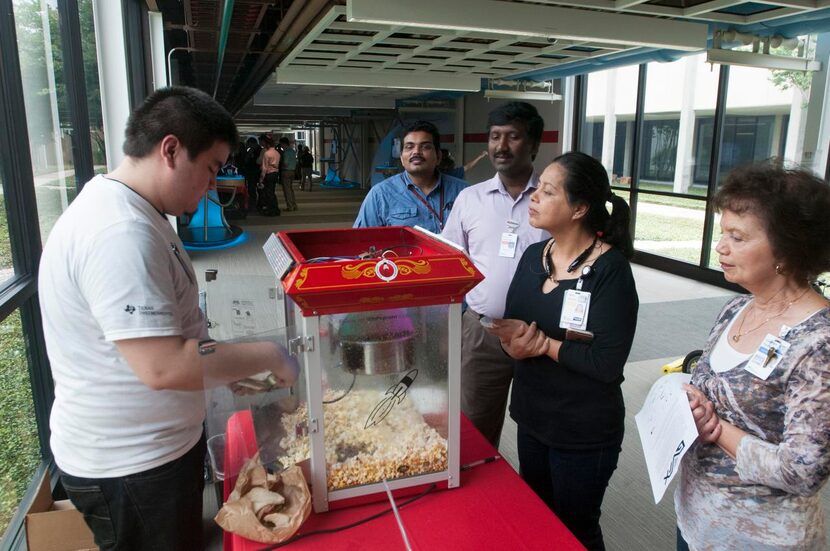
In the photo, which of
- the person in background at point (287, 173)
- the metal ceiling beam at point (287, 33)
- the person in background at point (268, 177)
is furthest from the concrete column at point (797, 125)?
the person in background at point (287, 173)

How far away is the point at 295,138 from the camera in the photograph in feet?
115

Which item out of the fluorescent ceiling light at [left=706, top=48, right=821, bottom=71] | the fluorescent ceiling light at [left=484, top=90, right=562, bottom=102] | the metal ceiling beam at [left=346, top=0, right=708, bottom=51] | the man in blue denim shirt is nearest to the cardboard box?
the man in blue denim shirt

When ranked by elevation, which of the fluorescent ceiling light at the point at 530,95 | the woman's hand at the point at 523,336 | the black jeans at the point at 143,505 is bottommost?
the black jeans at the point at 143,505

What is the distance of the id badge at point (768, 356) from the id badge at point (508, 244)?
102 centimetres

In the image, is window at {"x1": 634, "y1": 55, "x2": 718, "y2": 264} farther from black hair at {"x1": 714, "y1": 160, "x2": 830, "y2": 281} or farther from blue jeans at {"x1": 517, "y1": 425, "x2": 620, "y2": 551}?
black hair at {"x1": 714, "y1": 160, "x2": 830, "y2": 281}

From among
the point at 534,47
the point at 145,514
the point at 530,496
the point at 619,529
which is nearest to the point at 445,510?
the point at 530,496

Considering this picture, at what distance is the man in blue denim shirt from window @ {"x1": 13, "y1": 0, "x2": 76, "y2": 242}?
4.36ft

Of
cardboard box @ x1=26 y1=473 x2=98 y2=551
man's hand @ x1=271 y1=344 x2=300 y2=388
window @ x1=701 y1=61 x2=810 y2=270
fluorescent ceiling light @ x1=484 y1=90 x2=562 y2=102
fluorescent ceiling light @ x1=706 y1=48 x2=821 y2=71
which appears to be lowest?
cardboard box @ x1=26 y1=473 x2=98 y2=551

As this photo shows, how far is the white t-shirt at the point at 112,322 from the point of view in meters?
0.96

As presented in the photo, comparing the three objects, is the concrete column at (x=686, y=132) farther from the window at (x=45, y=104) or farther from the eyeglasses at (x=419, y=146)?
the window at (x=45, y=104)

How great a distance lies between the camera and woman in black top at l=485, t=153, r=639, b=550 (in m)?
1.35

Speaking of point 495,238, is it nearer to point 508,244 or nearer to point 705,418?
point 508,244

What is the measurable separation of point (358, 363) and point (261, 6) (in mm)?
4842

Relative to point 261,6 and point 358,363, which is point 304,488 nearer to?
point 358,363
